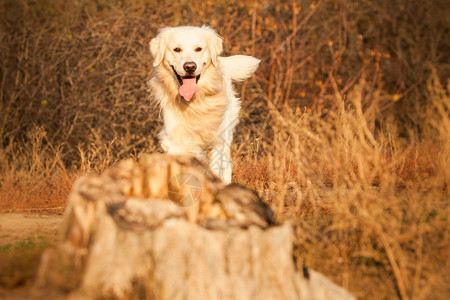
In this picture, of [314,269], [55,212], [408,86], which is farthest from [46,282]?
[408,86]

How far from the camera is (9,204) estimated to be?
4578 millimetres

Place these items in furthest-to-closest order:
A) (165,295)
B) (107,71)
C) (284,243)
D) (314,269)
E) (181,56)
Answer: (107,71) < (181,56) < (314,269) < (284,243) < (165,295)

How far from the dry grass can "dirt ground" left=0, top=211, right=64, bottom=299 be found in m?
0.72

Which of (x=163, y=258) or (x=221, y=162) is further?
(x=221, y=162)

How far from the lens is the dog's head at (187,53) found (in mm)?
4793

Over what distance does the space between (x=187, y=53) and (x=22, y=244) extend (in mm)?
2401

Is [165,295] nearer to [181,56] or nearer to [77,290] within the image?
[77,290]

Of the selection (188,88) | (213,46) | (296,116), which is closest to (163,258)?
(188,88)

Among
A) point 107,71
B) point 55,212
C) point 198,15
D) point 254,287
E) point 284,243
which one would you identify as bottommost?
point 55,212

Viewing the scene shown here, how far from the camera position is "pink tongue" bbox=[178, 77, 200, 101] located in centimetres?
488

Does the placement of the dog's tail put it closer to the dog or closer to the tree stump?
the dog

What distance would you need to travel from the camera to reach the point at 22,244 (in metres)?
3.12

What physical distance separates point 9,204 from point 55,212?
0.43 metres

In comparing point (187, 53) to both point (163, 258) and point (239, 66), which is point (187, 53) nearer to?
point (239, 66)
